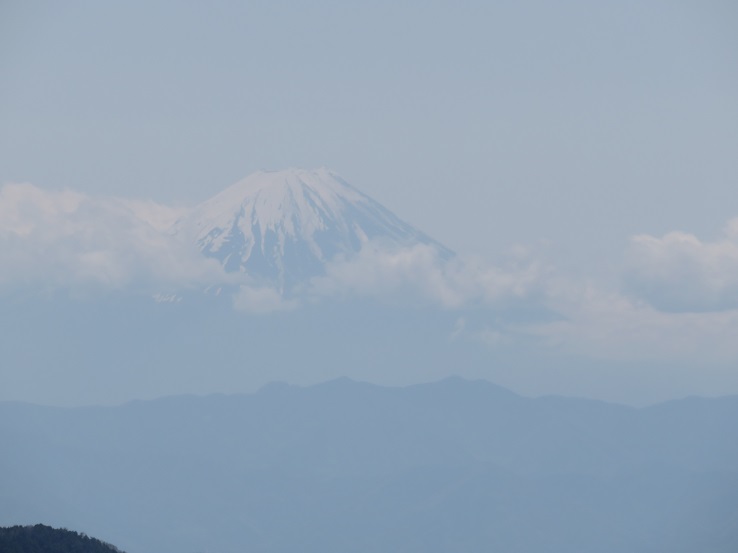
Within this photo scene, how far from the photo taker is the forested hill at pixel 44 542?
4266 centimetres

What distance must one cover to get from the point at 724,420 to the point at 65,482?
86.3m

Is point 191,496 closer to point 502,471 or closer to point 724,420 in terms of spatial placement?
point 502,471

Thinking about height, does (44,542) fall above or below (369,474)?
below

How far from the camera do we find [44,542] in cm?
4369

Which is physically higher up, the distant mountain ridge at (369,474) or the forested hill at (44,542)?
the distant mountain ridge at (369,474)

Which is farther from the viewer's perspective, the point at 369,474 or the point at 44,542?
the point at 369,474

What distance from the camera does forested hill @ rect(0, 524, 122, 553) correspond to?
1679 inches

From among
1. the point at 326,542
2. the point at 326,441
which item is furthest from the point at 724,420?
the point at 326,542

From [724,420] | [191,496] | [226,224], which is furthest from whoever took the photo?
[724,420]

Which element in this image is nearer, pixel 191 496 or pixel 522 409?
pixel 191 496

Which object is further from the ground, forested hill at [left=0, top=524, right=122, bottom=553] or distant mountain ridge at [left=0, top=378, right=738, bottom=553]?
distant mountain ridge at [left=0, top=378, right=738, bottom=553]

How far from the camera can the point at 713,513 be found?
15175 cm

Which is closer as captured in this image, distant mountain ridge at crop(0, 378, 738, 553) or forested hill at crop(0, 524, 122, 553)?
forested hill at crop(0, 524, 122, 553)

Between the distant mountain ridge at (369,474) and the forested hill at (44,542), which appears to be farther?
the distant mountain ridge at (369,474)
